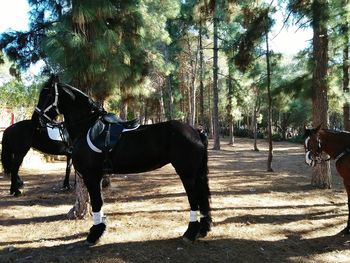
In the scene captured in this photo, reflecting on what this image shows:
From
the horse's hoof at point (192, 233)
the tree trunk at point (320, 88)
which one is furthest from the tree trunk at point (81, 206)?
the tree trunk at point (320, 88)

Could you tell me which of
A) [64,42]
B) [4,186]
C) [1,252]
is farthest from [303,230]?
[4,186]

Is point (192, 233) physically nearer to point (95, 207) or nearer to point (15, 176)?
point (95, 207)

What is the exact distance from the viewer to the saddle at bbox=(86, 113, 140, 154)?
5.23m

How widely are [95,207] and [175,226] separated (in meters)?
1.51

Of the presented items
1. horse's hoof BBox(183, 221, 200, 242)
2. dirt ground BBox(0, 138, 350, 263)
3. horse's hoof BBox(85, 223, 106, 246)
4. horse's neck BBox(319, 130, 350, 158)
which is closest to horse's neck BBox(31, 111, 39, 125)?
dirt ground BBox(0, 138, 350, 263)

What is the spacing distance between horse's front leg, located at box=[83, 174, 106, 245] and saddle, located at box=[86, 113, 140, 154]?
0.44m

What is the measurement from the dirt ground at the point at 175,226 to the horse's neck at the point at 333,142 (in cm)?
133

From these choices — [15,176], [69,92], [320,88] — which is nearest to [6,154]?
[15,176]

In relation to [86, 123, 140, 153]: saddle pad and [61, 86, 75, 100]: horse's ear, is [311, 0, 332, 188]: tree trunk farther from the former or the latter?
[61, 86, 75, 100]: horse's ear

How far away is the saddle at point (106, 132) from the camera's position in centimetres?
523

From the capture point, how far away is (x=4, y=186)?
34.6 feet

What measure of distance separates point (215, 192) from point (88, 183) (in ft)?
15.9

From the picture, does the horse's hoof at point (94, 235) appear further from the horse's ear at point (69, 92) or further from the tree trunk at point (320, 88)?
the tree trunk at point (320, 88)

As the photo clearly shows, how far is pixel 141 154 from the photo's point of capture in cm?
527
